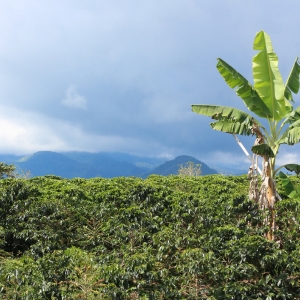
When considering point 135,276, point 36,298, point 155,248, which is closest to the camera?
point 36,298

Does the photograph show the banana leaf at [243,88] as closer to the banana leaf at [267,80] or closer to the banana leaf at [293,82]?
the banana leaf at [267,80]

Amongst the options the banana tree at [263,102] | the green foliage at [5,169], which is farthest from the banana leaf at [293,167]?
the green foliage at [5,169]

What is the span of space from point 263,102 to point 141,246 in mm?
4865

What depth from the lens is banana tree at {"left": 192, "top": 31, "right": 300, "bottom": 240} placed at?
898 centimetres

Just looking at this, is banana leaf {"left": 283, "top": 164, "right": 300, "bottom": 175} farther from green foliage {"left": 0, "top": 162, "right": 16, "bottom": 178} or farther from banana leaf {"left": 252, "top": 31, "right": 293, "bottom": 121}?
green foliage {"left": 0, "top": 162, "right": 16, "bottom": 178}

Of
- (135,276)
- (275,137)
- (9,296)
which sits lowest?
(9,296)

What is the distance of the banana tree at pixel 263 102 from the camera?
8.98 meters

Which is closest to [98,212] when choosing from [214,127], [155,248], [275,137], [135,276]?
[155,248]

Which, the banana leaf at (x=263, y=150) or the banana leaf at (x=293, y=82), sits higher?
the banana leaf at (x=293, y=82)

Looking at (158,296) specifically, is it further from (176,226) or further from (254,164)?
(254,164)

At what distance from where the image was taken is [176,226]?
7887 millimetres

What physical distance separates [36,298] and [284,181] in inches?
290

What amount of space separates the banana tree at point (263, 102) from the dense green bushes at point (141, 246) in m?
1.68

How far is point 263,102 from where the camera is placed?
29.9ft
